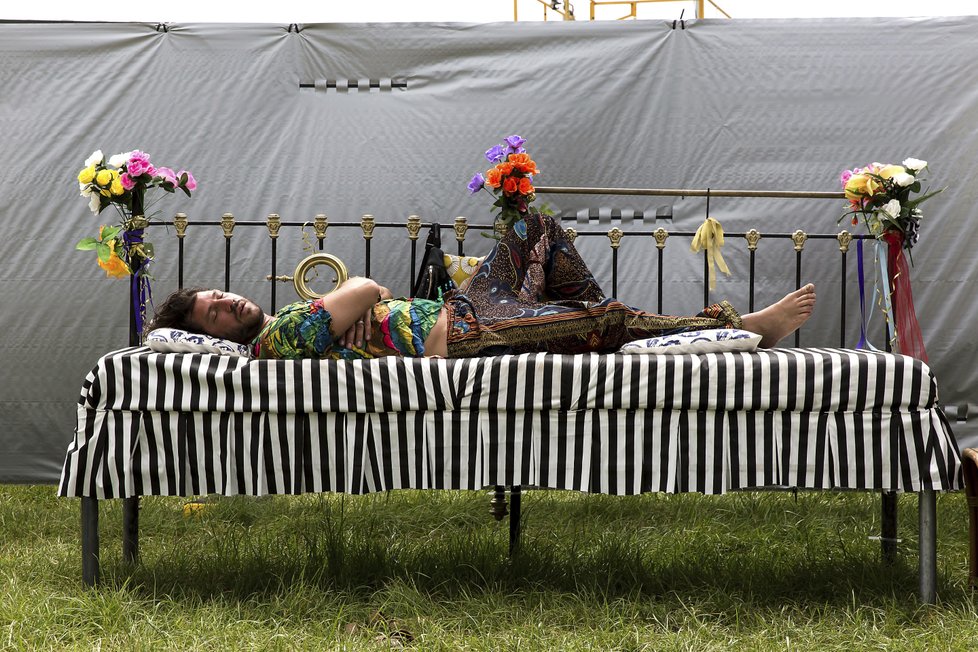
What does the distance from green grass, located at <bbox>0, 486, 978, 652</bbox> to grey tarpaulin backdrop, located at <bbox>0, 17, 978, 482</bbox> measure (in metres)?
1.02

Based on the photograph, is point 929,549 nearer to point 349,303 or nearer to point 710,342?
point 710,342

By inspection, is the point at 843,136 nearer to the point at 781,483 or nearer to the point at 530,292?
the point at 530,292

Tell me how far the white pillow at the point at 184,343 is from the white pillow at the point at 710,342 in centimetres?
104

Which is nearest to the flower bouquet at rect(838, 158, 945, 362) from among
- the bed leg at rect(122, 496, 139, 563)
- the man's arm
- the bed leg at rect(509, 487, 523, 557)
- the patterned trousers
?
the patterned trousers

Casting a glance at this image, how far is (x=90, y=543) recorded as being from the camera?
229 cm

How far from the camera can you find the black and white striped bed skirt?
2199mm

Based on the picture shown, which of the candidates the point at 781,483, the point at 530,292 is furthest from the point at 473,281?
the point at 781,483

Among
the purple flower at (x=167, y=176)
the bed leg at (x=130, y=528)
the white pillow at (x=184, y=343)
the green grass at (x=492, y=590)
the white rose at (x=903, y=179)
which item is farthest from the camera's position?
the purple flower at (x=167, y=176)

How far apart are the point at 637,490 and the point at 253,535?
4.95 feet

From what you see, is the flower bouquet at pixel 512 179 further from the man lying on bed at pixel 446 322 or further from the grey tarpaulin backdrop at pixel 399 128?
the grey tarpaulin backdrop at pixel 399 128

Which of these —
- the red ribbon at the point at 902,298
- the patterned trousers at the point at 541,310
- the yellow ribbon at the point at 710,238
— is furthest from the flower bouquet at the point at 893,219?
the patterned trousers at the point at 541,310

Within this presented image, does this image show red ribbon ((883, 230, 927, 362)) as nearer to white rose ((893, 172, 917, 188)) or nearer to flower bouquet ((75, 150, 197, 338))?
white rose ((893, 172, 917, 188))

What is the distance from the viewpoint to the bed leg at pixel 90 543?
2277mm

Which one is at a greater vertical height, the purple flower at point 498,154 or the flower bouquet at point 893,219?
the purple flower at point 498,154
